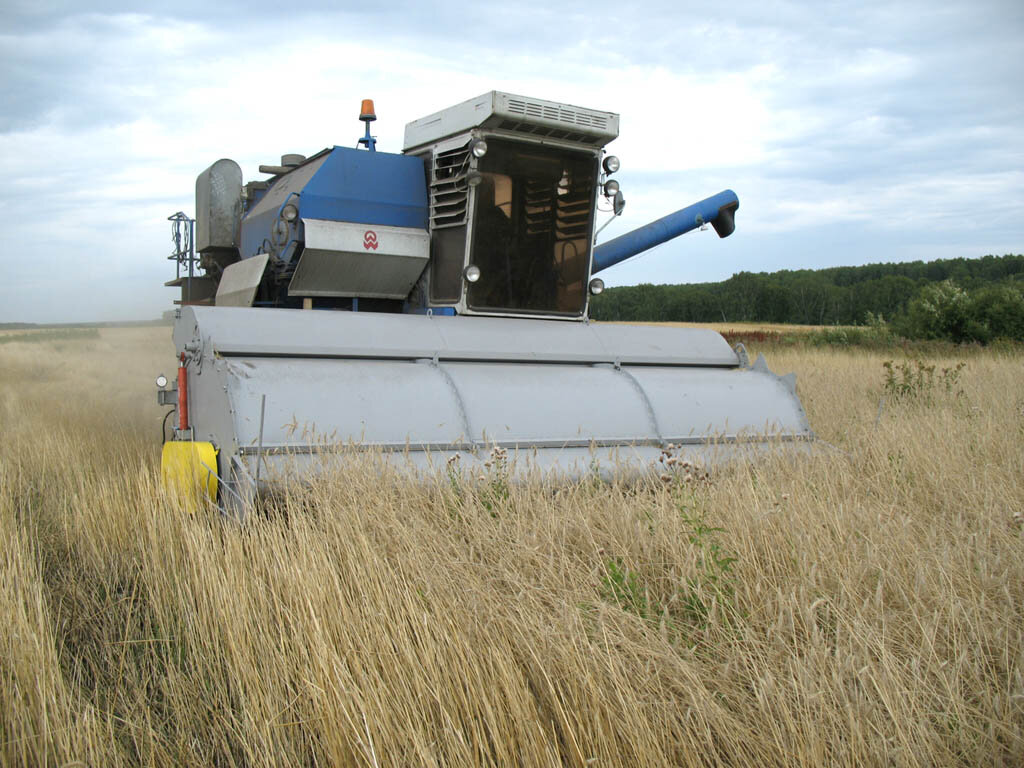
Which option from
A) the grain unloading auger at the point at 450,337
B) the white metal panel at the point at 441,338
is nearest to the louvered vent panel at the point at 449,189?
the grain unloading auger at the point at 450,337

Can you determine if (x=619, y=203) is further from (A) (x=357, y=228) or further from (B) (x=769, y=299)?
(B) (x=769, y=299)

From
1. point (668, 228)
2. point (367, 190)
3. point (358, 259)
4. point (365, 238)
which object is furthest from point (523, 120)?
point (668, 228)

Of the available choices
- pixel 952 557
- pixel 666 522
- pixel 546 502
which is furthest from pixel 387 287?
pixel 952 557

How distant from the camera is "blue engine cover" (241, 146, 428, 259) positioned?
225 inches

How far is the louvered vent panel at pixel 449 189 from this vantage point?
5.65m

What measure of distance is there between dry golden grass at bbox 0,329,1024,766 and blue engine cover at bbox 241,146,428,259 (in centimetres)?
253

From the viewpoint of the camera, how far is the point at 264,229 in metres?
6.72

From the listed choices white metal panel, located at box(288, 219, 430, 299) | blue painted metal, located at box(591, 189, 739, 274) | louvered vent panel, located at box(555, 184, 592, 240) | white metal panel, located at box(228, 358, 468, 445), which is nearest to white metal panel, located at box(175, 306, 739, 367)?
white metal panel, located at box(228, 358, 468, 445)

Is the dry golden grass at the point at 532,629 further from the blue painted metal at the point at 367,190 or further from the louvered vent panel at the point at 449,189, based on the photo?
the louvered vent panel at the point at 449,189

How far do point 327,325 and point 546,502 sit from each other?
1.90m

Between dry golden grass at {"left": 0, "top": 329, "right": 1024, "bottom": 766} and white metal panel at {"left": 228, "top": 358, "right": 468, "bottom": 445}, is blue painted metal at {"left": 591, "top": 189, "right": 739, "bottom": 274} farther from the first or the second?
dry golden grass at {"left": 0, "top": 329, "right": 1024, "bottom": 766}

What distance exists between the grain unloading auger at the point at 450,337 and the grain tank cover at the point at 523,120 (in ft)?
0.05

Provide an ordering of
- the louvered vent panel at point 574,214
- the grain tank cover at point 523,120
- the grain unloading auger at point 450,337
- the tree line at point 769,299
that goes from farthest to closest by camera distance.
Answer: the tree line at point 769,299
the louvered vent panel at point 574,214
the grain tank cover at point 523,120
the grain unloading auger at point 450,337

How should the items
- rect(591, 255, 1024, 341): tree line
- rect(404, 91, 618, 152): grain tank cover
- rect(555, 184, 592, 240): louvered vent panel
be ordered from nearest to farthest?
rect(404, 91, 618, 152): grain tank cover → rect(555, 184, 592, 240): louvered vent panel → rect(591, 255, 1024, 341): tree line
